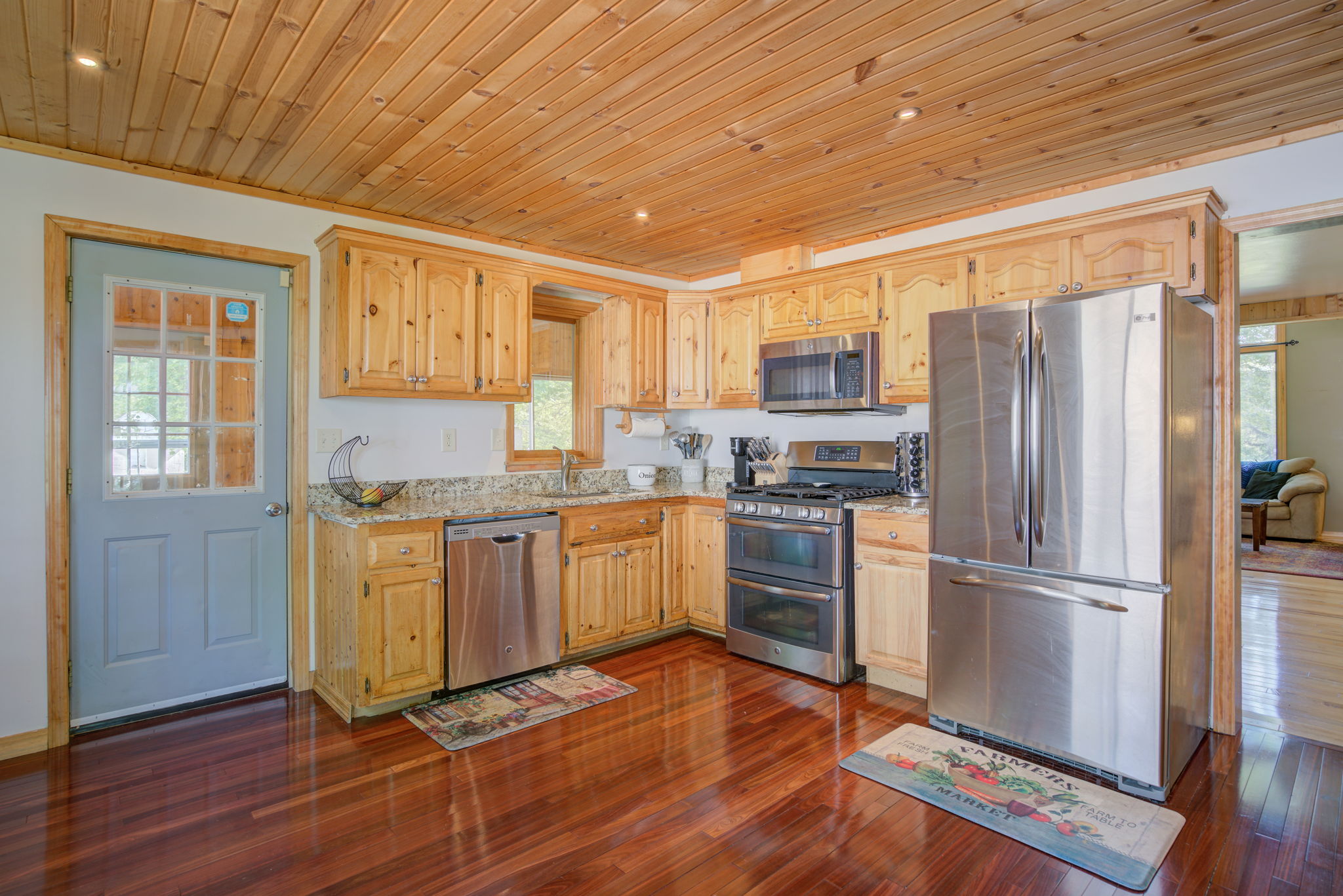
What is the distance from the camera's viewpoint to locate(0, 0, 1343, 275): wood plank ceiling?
1926 millimetres

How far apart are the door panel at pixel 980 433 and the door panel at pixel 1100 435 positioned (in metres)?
0.06

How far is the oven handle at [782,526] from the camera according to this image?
3.47 meters

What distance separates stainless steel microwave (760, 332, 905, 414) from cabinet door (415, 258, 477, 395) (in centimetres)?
175

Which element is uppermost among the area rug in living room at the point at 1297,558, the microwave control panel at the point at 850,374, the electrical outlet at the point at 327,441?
the microwave control panel at the point at 850,374

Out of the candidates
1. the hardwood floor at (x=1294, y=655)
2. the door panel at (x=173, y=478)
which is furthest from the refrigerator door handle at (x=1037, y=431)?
the door panel at (x=173, y=478)

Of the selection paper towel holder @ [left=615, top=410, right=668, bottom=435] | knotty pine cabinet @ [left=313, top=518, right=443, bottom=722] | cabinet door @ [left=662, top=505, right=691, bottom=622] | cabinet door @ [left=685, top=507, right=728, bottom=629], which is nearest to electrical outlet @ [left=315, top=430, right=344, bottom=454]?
knotty pine cabinet @ [left=313, top=518, right=443, bottom=722]

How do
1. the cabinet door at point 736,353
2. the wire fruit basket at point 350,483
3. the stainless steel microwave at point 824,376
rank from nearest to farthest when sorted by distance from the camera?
the wire fruit basket at point 350,483 < the stainless steel microwave at point 824,376 < the cabinet door at point 736,353

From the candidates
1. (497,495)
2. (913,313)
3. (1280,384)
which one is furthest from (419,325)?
(1280,384)

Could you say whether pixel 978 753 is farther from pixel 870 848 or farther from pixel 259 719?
pixel 259 719

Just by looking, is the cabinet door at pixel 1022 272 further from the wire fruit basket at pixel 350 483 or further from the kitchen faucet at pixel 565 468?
the wire fruit basket at pixel 350 483

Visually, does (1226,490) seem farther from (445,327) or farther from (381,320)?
(381,320)

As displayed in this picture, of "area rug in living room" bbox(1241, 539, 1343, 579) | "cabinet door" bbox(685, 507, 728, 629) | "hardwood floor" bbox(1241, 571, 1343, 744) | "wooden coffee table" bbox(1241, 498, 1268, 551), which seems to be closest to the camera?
"hardwood floor" bbox(1241, 571, 1343, 744)

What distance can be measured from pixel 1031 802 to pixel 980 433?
1.36 metres

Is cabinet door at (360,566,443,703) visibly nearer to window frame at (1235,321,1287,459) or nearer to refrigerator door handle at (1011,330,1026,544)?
refrigerator door handle at (1011,330,1026,544)
